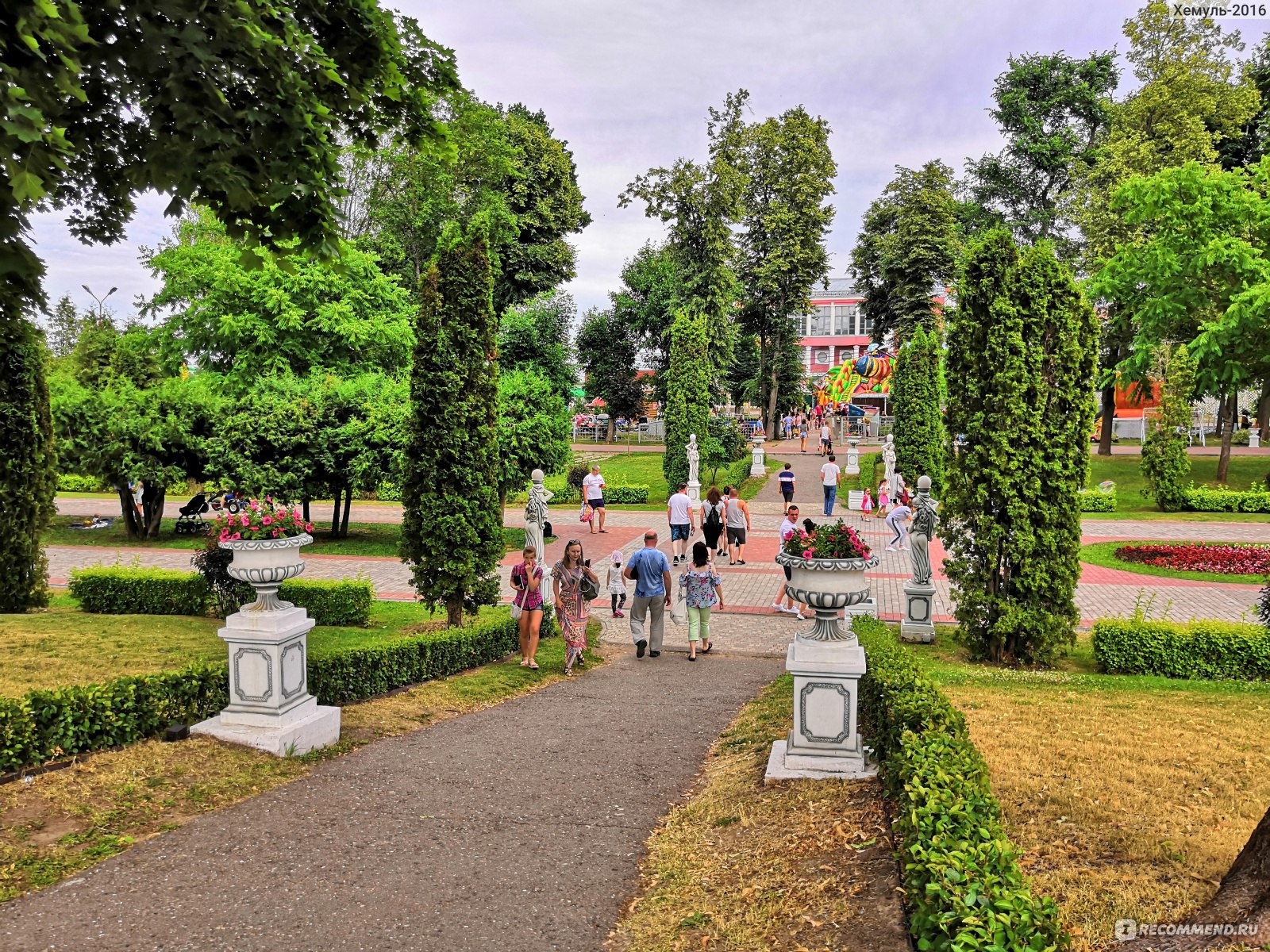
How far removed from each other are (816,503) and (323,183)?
25.3 m

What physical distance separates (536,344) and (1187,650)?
26.3m

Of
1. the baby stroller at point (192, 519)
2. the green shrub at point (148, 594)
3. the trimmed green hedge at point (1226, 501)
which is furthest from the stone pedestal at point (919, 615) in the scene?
the baby stroller at point (192, 519)

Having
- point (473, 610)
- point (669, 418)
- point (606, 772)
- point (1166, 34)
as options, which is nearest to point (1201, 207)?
point (1166, 34)

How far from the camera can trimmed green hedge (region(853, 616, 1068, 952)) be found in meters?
2.83

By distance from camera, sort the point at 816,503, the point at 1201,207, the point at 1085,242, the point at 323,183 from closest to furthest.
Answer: the point at 323,183
the point at 1201,207
the point at 816,503
the point at 1085,242

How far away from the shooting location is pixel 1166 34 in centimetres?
3447

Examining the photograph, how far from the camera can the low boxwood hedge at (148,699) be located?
549 centimetres

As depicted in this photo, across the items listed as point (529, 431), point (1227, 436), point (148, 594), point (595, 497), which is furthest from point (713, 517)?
point (1227, 436)

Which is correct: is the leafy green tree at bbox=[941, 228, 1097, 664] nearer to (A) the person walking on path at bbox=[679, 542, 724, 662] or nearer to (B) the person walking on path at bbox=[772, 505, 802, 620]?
(A) the person walking on path at bbox=[679, 542, 724, 662]

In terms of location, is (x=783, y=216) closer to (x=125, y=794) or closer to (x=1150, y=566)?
(x=1150, y=566)

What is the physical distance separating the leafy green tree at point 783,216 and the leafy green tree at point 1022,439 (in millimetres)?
33052

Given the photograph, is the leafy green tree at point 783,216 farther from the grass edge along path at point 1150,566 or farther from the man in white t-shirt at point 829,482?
the grass edge along path at point 1150,566

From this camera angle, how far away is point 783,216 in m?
42.8

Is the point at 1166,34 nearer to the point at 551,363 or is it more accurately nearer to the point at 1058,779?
the point at 551,363
